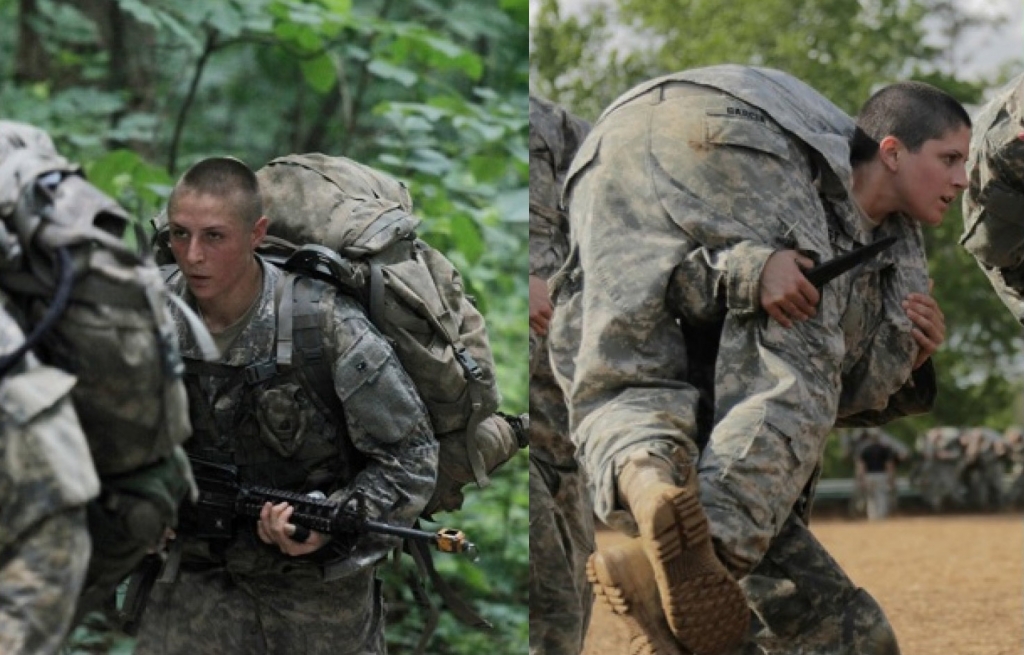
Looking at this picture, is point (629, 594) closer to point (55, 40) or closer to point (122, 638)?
point (122, 638)

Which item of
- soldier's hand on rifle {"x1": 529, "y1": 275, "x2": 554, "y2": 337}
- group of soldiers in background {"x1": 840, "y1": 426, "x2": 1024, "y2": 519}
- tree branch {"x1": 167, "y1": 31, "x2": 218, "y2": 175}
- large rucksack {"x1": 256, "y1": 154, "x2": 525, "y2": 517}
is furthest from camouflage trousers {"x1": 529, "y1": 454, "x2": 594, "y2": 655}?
tree branch {"x1": 167, "y1": 31, "x2": 218, "y2": 175}

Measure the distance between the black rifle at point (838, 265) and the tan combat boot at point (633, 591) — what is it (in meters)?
0.78

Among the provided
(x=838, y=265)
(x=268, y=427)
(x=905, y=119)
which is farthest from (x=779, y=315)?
(x=268, y=427)

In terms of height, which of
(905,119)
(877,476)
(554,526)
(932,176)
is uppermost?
(905,119)

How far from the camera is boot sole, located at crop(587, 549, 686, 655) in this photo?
14.7 feet

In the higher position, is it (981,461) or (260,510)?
(260,510)

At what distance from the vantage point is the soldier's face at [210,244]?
4.64 meters

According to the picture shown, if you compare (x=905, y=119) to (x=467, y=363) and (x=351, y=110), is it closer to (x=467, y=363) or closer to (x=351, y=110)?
(x=467, y=363)

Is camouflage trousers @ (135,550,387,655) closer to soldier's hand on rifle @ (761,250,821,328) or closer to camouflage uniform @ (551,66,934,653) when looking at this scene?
camouflage uniform @ (551,66,934,653)

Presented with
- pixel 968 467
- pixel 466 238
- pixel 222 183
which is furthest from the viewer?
pixel 968 467

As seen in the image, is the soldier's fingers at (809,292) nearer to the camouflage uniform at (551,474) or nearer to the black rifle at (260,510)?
the black rifle at (260,510)

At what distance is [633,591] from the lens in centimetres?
449

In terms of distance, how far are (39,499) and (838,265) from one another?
2228 millimetres

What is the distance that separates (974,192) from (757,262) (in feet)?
4.17
